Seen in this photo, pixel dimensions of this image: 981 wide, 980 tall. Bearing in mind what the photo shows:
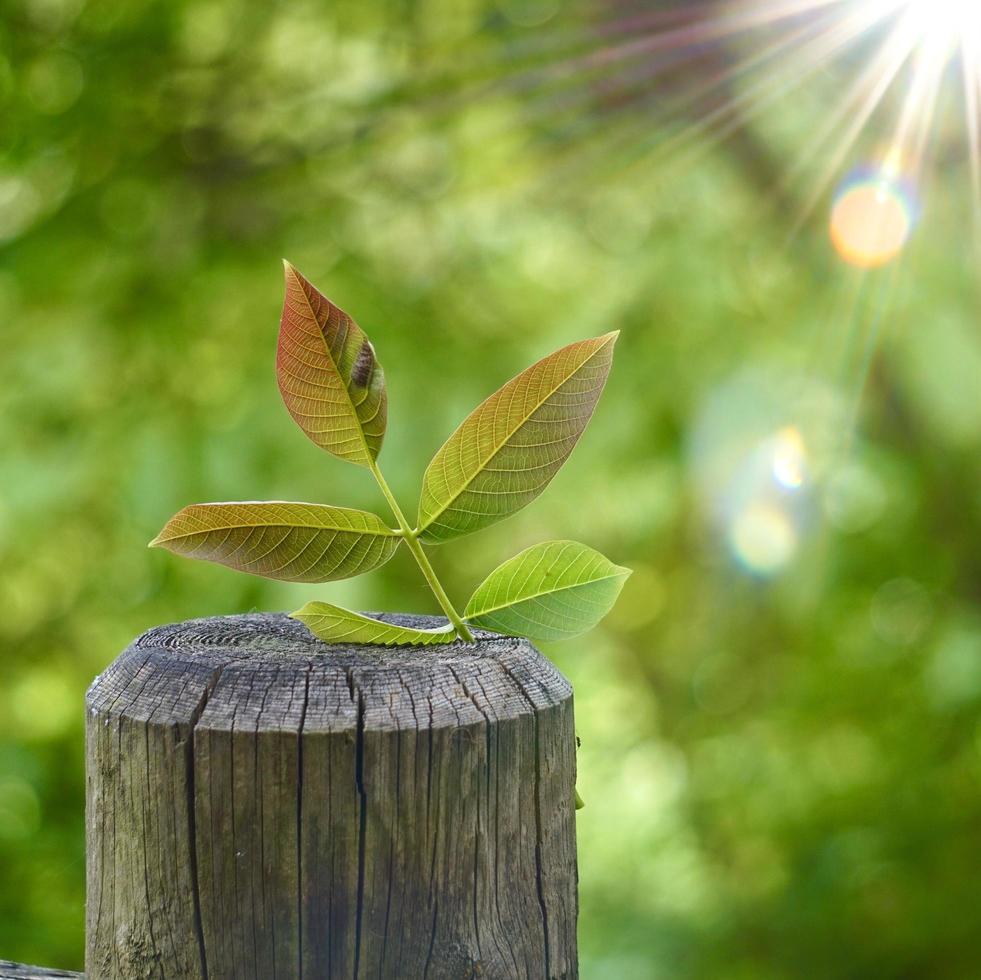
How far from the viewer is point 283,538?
2.72ft

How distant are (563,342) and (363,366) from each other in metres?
1.30

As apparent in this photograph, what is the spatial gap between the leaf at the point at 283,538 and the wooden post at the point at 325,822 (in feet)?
0.30

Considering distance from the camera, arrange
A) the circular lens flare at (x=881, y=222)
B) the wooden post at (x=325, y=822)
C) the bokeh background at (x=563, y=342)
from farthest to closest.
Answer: the circular lens flare at (x=881, y=222), the bokeh background at (x=563, y=342), the wooden post at (x=325, y=822)

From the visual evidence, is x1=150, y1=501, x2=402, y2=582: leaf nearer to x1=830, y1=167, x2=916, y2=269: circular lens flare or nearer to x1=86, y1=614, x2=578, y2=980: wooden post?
x1=86, y1=614, x2=578, y2=980: wooden post

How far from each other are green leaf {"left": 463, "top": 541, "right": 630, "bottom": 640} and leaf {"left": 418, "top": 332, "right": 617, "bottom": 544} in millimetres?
54

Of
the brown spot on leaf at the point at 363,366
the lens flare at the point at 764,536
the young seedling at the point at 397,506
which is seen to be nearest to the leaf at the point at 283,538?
the young seedling at the point at 397,506

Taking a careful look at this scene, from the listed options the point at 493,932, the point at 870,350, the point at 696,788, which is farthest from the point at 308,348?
the point at 696,788

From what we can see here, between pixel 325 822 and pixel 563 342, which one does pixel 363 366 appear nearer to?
pixel 325 822

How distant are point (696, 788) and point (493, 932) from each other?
8.17 ft

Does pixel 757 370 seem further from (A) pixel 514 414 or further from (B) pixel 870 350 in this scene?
(A) pixel 514 414

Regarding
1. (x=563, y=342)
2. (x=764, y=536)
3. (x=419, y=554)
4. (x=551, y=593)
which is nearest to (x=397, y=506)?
(x=419, y=554)

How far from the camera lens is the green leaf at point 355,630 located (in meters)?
0.84

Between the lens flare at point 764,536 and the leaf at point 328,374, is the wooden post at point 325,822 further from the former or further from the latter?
the lens flare at point 764,536

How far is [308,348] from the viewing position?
2.64 ft
